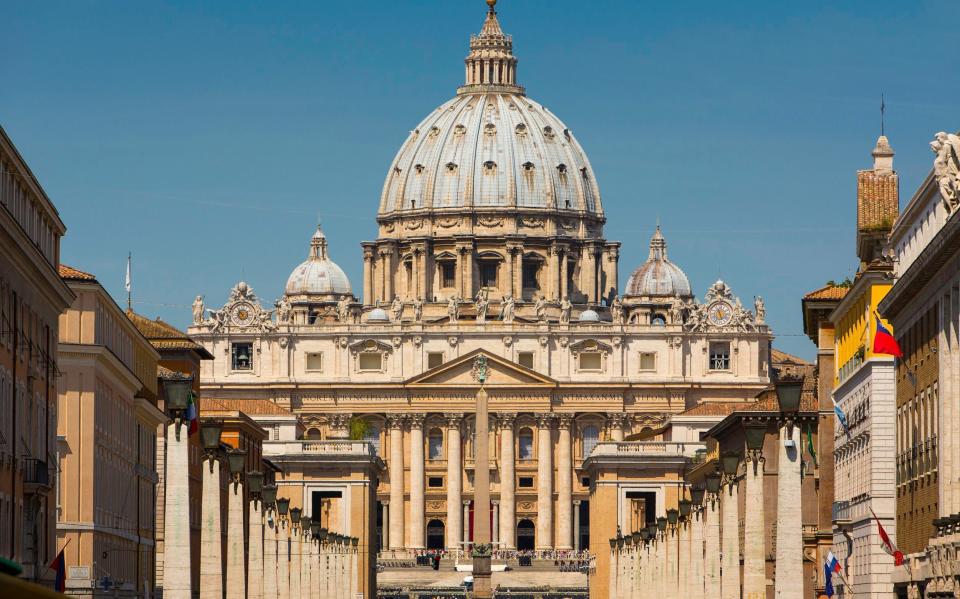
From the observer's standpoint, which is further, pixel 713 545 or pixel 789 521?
pixel 713 545

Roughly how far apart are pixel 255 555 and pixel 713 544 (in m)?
10.4

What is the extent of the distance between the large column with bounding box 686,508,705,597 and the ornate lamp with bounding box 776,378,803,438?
1203 inches

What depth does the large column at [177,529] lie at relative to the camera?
146 ft

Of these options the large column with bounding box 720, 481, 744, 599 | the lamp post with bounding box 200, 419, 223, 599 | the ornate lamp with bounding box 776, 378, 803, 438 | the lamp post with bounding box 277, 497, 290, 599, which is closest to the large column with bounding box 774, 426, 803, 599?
the ornate lamp with bounding box 776, 378, 803, 438

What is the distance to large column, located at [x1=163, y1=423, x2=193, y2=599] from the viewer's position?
146ft

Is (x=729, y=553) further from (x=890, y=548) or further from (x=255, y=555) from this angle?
(x=255, y=555)

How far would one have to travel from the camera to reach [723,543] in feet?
186

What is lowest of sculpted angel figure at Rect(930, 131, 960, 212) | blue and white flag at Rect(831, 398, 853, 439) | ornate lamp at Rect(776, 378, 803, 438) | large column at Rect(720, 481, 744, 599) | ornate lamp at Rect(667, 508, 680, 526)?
large column at Rect(720, 481, 744, 599)

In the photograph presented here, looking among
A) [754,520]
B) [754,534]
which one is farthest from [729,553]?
[754,520]

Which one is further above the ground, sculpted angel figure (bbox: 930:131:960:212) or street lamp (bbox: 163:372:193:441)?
sculpted angel figure (bbox: 930:131:960:212)

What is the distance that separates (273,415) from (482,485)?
3027cm

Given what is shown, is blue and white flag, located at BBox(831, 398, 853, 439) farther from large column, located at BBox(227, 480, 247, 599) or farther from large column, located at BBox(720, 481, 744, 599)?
large column, located at BBox(227, 480, 247, 599)

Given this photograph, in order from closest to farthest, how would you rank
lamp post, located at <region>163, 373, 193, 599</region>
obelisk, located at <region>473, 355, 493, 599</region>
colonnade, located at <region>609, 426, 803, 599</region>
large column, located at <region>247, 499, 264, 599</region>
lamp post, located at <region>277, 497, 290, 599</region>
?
colonnade, located at <region>609, 426, 803, 599</region>, lamp post, located at <region>163, 373, 193, 599</region>, large column, located at <region>247, 499, 264, 599</region>, lamp post, located at <region>277, 497, 290, 599</region>, obelisk, located at <region>473, 355, 493, 599</region>

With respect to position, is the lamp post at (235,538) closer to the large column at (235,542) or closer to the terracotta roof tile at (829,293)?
the large column at (235,542)
